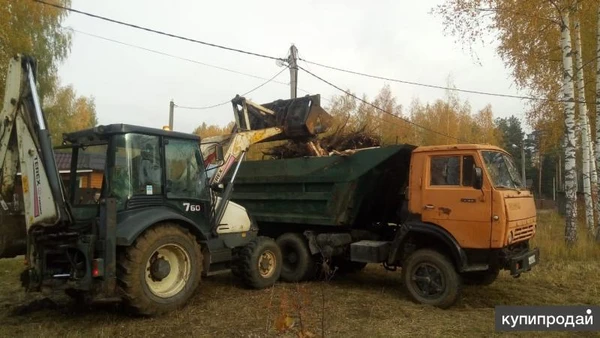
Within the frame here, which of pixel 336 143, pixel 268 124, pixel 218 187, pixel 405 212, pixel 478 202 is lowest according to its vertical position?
pixel 405 212

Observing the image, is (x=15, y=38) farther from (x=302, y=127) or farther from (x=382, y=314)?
(x=382, y=314)

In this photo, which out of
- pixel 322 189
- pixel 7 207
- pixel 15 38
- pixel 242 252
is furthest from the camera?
pixel 15 38

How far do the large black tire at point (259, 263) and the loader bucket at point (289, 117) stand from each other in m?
2.08

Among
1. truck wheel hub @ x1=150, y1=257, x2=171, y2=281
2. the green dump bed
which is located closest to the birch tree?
the green dump bed

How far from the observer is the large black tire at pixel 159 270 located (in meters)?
5.45

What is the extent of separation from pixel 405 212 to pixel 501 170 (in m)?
1.49

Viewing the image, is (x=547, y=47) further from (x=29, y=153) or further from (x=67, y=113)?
(x=67, y=113)

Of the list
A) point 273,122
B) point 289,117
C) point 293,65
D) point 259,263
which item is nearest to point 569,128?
point 289,117

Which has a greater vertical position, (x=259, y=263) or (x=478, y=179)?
(x=478, y=179)

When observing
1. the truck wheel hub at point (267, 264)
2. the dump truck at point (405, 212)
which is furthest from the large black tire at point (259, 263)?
the dump truck at point (405, 212)

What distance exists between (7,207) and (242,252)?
10.6 ft

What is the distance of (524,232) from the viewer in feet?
22.1

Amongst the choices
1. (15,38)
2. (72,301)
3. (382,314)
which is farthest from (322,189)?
(15,38)

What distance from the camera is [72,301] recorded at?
691 cm
